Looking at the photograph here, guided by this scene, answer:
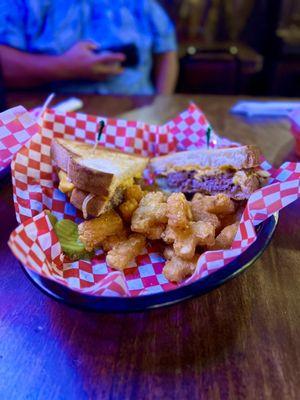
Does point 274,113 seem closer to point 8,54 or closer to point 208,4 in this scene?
point 8,54

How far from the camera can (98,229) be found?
1.17 meters

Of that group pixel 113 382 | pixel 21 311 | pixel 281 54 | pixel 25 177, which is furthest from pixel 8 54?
pixel 281 54

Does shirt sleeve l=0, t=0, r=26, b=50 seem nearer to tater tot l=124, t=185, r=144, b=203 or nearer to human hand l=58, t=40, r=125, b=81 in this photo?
human hand l=58, t=40, r=125, b=81

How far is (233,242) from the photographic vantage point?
1079mm

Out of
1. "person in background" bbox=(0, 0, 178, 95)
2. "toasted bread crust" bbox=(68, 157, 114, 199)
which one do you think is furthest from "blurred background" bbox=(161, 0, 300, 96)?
"toasted bread crust" bbox=(68, 157, 114, 199)

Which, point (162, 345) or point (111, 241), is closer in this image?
point (162, 345)

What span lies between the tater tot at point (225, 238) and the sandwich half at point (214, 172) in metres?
0.22

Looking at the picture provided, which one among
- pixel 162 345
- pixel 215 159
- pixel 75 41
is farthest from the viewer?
pixel 75 41

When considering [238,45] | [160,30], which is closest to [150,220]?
[160,30]

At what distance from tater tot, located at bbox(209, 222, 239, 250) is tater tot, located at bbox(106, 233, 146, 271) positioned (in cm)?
22

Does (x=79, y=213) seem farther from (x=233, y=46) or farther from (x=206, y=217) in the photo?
(x=233, y=46)

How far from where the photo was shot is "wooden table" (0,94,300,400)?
772 mm

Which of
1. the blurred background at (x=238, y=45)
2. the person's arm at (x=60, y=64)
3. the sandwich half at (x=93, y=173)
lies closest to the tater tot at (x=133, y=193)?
the sandwich half at (x=93, y=173)

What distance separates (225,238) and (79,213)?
0.54 metres
